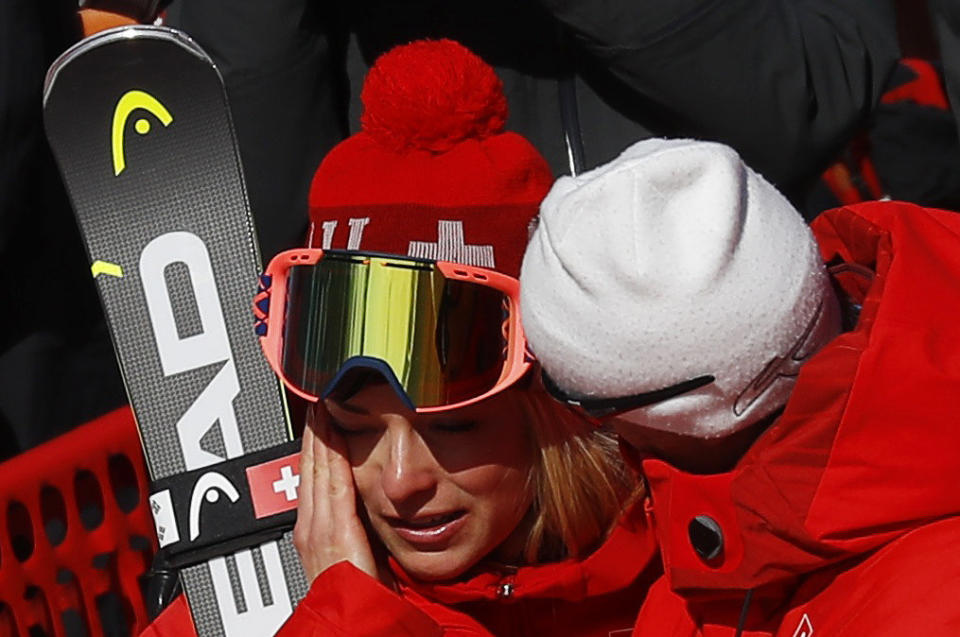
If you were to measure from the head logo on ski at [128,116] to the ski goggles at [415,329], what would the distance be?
719mm

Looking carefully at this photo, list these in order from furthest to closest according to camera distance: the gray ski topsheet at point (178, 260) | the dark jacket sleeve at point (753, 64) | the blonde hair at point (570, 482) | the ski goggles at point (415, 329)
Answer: the gray ski topsheet at point (178, 260) < the dark jacket sleeve at point (753, 64) < the blonde hair at point (570, 482) < the ski goggles at point (415, 329)

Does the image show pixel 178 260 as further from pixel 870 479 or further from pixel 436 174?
pixel 870 479

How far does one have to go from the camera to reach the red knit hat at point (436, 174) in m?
2.32

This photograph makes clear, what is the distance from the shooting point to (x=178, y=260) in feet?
9.52

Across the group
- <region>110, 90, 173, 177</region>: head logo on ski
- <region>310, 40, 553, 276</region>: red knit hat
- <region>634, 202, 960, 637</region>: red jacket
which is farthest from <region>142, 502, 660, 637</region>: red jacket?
<region>110, 90, 173, 177</region>: head logo on ski

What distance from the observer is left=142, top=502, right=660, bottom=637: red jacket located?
232 centimetres

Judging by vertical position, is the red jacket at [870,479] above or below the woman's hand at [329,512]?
above

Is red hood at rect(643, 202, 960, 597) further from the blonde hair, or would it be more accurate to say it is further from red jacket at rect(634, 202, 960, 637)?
the blonde hair

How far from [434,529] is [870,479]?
35.7 inches

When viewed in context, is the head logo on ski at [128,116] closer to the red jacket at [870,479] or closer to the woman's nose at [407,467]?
the woman's nose at [407,467]

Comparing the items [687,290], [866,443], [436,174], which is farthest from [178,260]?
[866,443]

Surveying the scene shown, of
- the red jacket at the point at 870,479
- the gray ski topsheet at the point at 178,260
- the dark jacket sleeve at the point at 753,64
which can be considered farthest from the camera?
the gray ski topsheet at the point at 178,260

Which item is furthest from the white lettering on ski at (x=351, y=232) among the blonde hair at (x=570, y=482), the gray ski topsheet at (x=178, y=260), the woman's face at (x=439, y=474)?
the gray ski topsheet at (x=178, y=260)

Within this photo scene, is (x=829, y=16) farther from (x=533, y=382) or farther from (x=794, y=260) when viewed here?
(x=794, y=260)
